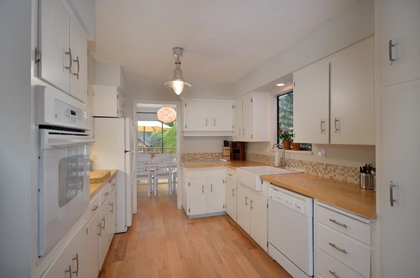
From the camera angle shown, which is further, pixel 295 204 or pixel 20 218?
pixel 295 204

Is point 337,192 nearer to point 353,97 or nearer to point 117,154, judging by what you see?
point 353,97

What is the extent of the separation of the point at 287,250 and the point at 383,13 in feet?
6.50

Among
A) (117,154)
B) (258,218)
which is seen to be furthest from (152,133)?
(258,218)

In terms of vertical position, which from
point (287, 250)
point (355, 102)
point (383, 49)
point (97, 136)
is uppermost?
point (383, 49)

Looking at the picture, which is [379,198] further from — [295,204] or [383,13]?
[383,13]

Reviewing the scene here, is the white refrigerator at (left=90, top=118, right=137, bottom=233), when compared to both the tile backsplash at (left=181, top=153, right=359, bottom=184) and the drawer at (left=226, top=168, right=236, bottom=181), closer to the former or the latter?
the drawer at (left=226, top=168, right=236, bottom=181)

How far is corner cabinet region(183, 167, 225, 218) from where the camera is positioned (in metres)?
3.36

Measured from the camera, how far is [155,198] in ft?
15.1

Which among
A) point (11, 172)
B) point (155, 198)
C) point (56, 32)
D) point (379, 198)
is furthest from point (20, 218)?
point (155, 198)

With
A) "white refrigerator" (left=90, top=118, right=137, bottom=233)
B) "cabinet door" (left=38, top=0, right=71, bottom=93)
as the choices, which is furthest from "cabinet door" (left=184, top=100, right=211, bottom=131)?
"cabinet door" (left=38, top=0, right=71, bottom=93)

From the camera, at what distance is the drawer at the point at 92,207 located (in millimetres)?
1559

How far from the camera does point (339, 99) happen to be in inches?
70.3

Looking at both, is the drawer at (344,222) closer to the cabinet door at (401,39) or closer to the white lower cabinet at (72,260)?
the cabinet door at (401,39)

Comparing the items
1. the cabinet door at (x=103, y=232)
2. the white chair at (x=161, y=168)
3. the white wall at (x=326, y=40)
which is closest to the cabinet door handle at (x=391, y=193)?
the white wall at (x=326, y=40)
